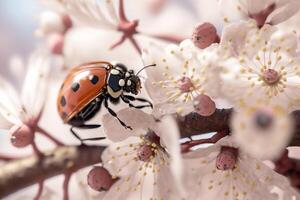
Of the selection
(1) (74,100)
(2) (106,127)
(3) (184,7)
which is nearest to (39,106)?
(1) (74,100)

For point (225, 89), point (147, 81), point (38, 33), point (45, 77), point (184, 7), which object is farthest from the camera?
point (184, 7)

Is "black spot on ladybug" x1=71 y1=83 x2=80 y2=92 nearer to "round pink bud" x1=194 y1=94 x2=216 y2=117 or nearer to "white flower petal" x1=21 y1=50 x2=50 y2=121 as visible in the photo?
"white flower petal" x1=21 y1=50 x2=50 y2=121

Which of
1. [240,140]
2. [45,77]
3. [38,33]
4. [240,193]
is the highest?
[38,33]

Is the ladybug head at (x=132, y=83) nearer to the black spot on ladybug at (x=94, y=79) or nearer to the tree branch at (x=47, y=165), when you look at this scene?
the black spot on ladybug at (x=94, y=79)

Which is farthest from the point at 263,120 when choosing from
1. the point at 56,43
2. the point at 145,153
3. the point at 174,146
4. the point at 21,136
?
the point at 56,43

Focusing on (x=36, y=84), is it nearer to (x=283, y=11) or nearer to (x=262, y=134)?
(x=283, y=11)

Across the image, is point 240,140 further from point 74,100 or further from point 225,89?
point 74,100
